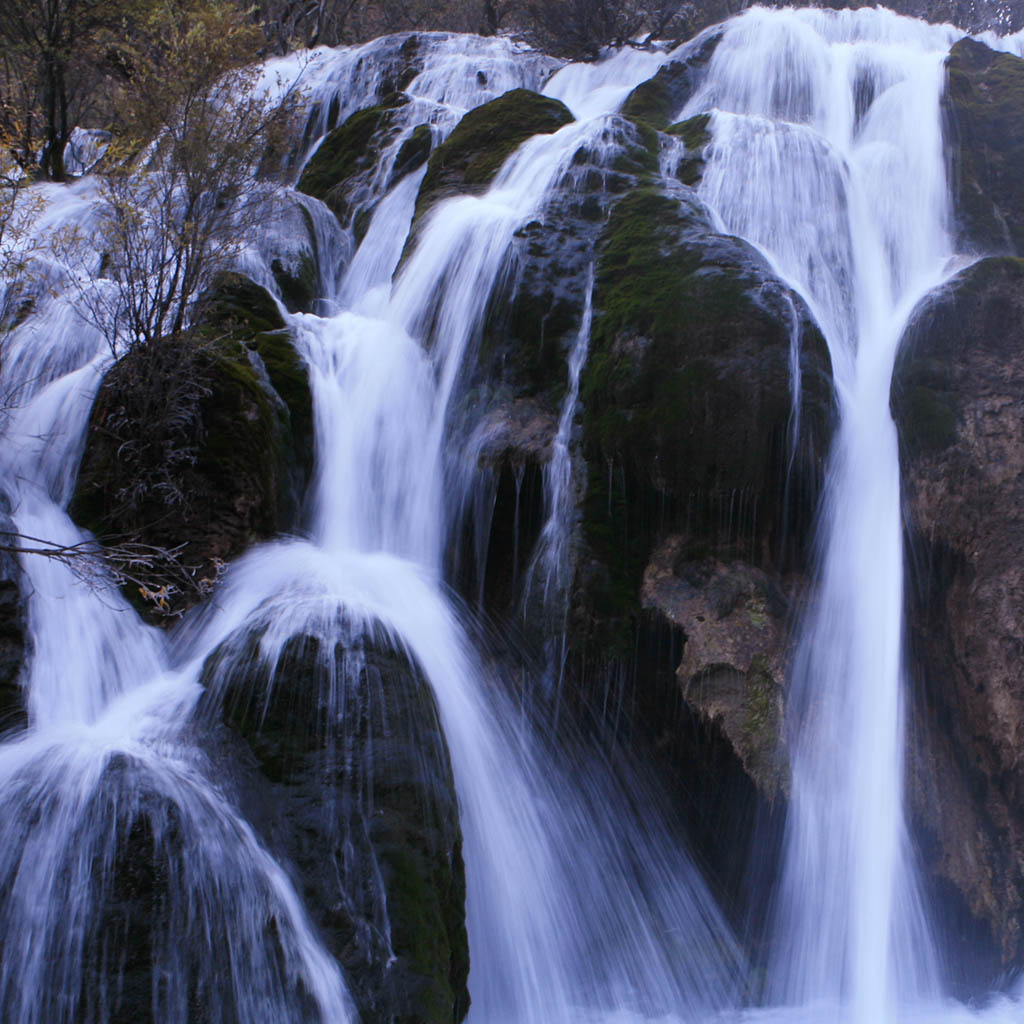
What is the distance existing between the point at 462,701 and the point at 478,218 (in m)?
4.93

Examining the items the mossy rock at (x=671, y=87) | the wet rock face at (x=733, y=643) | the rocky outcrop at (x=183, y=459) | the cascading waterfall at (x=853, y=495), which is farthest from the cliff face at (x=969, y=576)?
the mossy rock at (x=671, y=87)

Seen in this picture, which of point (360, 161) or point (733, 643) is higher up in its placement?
point (360, 161)

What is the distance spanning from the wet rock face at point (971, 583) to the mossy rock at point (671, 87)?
6490 millimetres

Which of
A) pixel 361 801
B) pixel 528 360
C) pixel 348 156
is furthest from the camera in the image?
pixel 348 156

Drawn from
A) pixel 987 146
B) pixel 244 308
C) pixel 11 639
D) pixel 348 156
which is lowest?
pixel 11 639

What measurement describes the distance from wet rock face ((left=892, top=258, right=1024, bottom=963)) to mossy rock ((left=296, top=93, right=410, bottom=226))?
8.56 m

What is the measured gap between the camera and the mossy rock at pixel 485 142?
31.3ft

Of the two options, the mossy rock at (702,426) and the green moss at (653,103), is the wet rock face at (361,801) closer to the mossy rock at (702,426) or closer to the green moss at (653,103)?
the mossy rock at (702,426)

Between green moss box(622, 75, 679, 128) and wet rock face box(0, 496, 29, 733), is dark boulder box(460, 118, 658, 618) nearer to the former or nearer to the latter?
wet rock face box(0, 496, 29, 733)

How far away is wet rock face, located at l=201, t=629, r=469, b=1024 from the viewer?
3.79 meters

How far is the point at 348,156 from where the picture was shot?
13016mm

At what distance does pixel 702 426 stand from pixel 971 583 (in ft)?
6.85

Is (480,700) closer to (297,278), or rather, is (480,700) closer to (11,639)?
(11,639)

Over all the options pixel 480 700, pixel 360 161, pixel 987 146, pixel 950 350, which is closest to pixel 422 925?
pixel 480 700
